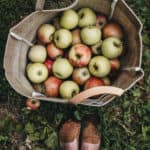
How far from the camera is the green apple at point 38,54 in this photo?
320 centimetres

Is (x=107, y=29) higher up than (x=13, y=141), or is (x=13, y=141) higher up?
(x=107, y=29)

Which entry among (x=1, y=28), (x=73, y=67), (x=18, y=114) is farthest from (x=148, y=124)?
(x=1, y=28)

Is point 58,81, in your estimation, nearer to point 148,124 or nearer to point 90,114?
point 90,114

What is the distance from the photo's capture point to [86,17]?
3168 mm

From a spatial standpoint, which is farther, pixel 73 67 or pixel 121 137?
pixel 121 137

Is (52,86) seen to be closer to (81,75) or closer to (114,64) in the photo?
(81,75)

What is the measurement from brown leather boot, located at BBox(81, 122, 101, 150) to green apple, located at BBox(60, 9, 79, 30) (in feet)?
2.49

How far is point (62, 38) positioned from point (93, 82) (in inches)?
14.3

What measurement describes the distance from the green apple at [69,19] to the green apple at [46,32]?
8cm

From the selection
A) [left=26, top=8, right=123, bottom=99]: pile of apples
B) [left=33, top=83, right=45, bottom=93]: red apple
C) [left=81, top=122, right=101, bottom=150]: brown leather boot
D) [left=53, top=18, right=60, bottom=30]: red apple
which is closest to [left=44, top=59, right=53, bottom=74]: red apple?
[left=26, top=8, right=123, bottom=99]: pile of apples

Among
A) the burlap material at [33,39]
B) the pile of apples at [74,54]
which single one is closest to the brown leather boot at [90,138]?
the pile of apples at [74,54]

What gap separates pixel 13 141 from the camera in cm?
351

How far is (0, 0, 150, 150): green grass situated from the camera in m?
3.42

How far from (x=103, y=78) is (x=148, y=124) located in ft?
1.83
